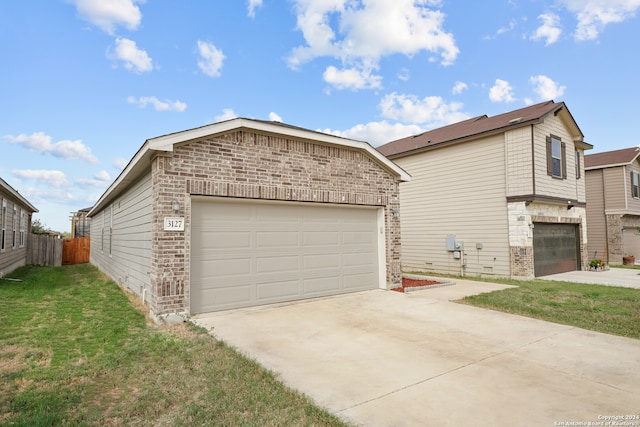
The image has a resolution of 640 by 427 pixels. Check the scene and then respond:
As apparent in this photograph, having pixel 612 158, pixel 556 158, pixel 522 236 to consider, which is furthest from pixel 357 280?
pixel 612 158

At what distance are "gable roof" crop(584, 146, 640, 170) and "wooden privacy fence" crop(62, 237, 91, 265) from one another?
1273 inches

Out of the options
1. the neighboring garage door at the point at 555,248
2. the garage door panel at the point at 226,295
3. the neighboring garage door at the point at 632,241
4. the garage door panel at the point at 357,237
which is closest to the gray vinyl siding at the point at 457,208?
the neighboring garage door at the point at 555,248

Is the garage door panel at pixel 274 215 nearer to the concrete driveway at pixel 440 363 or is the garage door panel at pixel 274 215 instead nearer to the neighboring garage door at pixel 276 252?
the neighboring garage door at pixel 276 252

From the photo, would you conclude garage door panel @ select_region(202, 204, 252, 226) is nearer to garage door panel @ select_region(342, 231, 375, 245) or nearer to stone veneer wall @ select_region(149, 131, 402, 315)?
stone veneer wall @ select_region(149, 131, 402, 315)

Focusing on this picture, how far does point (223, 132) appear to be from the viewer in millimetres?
7156

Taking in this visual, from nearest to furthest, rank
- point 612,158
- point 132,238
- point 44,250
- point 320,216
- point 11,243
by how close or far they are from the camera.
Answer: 1. point 320,216
2. point 132,238
3. point 11,243
4. point 44,250
5. point 612,158

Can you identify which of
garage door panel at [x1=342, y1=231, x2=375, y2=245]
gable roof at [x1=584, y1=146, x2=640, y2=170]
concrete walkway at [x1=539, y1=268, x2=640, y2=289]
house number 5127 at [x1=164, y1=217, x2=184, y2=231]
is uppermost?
gable roof at [x1=584, y1=146, x2=640, y2=170]

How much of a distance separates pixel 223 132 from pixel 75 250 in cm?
2106

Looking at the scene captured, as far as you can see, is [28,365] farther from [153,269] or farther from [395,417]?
[395,417]

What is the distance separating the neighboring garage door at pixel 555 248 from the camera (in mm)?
13281

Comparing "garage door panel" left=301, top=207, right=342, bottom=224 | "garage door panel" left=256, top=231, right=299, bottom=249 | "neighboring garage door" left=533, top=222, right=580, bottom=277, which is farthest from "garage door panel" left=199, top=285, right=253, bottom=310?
"neighboring garage door" left=533, top=222, right=580, bottom=277

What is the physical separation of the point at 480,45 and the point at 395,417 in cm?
1450

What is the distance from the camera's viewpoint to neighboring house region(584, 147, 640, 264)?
62.7 ft

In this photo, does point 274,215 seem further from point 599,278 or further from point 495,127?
point 599,278
